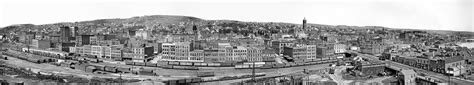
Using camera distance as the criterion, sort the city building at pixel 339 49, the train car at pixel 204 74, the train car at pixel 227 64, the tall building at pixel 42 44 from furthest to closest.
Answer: the tall building at pixel 42 44, the city building at pixel 339 49, the train car at pixel 227 64, the train car at pixel 204 74

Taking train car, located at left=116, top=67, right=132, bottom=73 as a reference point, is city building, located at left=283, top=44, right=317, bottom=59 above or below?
above

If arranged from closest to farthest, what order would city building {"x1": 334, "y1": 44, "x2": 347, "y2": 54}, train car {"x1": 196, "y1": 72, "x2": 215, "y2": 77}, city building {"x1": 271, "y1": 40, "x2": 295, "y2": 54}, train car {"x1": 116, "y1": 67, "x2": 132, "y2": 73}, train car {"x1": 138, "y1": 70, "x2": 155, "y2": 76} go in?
1. train car {"x1": 196, "y1": 72, "x2": 215, "y2": 77}
2. train car {"x1": 138, "y1": 70, "x2": 155, "y2": 76}
3. train car {"x1": 116, "y1": 67, "x2": 132, "y2": 73}
4. city building {"x1": 271, "y1": 40, "x2": 295, "y2": 54}
5. city building {"x1": 334, "y1": 44, "x2": 347, "y2": 54}

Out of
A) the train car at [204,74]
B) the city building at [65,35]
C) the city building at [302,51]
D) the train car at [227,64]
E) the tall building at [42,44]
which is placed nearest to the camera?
the train car at [204,74]

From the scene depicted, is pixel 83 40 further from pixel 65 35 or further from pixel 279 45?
pixel 279 45

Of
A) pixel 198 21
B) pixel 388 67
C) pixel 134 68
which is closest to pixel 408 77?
pixel 388 67

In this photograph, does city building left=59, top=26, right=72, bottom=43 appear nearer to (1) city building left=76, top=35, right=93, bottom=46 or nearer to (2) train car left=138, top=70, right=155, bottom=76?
(1) city building left=76, top=35, right=93, bottom=46

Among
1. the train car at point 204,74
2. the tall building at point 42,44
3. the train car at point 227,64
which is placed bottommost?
the train car at point 204,74

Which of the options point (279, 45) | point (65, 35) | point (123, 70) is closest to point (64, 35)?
point (65, 35)

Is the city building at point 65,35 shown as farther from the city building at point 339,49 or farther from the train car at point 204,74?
the city building at point 339,49

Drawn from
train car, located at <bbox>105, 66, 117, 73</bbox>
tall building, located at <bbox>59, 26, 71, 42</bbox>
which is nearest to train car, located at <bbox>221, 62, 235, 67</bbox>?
train car, located at <bbox>105, 66, 117, 73</bbox>

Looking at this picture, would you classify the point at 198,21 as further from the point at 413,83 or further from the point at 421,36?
the point at 413,83

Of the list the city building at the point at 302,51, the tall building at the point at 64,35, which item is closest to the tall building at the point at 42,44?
the tall building at the point at 64,35
